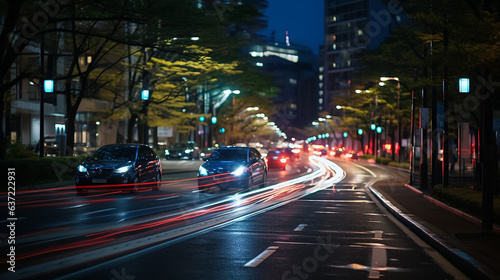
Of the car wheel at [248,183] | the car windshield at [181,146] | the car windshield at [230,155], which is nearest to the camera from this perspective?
the car wheel at [248,183]

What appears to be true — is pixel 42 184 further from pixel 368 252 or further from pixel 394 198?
pixel 368 252

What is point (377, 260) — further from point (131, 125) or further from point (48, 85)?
point (131, 125)

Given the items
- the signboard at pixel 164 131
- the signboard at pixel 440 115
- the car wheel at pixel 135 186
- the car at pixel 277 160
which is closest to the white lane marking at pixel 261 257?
the car wheel at pixel 135 186

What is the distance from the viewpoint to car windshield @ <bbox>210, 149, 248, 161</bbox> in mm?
29812

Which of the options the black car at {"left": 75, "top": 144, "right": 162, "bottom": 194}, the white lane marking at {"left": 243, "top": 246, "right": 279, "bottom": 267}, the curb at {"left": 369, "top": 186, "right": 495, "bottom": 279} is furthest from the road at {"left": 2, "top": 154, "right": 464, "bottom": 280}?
the black car at {"left": 75, "top": 144, "right": 162, "bottom": 194}

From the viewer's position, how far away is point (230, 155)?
30.1 m

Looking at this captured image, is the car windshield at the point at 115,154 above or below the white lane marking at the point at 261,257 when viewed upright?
above

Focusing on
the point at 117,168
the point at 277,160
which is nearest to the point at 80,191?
the point at 117,168

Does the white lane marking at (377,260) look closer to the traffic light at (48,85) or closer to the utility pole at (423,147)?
the utility pole at (423,147)

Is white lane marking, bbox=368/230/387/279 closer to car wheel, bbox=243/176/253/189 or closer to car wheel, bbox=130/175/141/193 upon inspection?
car wheel, bbox=130/175/141/193

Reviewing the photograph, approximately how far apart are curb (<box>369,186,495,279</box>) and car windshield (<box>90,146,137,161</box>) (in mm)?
11328

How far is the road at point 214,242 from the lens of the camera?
1000 centimetres

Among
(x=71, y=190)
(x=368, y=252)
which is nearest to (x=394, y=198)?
(x=71, y=190)

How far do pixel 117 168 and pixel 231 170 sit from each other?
5360 millimetres
